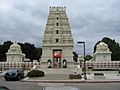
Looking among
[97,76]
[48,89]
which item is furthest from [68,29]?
[48,89]

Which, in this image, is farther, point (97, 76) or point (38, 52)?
point (38, 52)

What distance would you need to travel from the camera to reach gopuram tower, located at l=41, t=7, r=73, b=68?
76.9m

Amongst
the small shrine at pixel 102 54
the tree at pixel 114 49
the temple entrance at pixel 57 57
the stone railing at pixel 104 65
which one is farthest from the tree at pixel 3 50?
the stone railing at pixel 104 65

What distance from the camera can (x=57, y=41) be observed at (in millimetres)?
77625

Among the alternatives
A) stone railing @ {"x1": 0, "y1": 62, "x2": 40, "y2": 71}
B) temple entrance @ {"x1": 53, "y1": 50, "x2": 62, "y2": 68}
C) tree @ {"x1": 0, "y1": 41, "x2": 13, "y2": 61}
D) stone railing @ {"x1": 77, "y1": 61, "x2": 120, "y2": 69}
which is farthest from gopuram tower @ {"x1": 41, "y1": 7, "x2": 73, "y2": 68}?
tree @ {"x1": 0, "y1": 41, "x2": 13, "y2": 61}

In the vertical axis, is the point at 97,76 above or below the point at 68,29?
below

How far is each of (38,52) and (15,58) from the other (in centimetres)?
4966

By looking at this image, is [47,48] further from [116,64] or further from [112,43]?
[112,43]

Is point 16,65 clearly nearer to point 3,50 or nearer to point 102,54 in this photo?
point 102,54

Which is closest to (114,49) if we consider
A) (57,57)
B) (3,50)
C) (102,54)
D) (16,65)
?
(102,54)

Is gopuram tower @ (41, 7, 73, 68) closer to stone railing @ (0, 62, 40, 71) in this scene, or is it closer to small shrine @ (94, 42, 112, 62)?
stone railing @ (0, 62, 40, 71)

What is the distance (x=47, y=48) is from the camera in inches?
3059

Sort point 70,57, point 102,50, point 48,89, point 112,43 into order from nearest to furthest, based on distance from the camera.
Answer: point 48,89 < point 70,57 < point 102,50 < point 112,43

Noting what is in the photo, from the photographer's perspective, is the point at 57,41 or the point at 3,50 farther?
the point at 3,50
